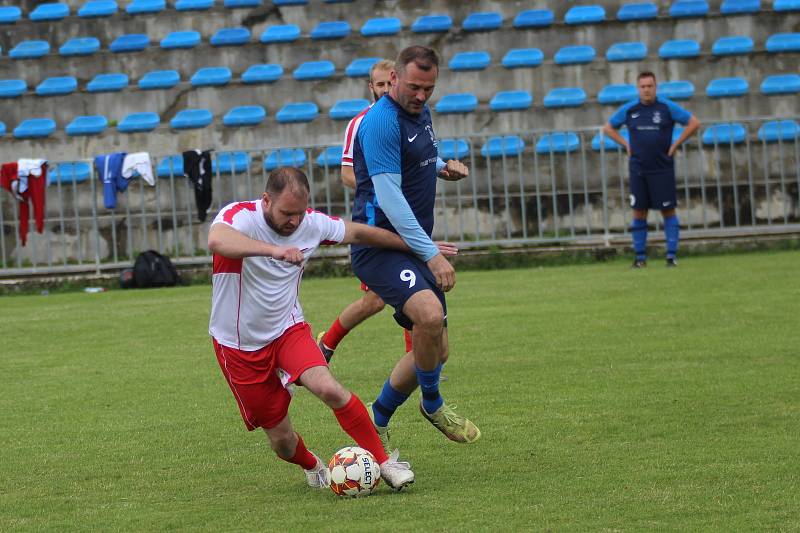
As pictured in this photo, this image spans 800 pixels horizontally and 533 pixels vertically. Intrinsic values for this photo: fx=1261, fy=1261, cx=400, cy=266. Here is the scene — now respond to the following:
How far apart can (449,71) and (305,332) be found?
561 inches

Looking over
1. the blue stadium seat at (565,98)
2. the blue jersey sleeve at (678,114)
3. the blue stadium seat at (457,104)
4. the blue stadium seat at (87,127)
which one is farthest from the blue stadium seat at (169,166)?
the blue jersey sleeve at (678,114)

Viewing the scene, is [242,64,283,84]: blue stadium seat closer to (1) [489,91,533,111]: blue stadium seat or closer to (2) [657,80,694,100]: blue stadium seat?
(1) [489,91,533,111]: blue stadium seat

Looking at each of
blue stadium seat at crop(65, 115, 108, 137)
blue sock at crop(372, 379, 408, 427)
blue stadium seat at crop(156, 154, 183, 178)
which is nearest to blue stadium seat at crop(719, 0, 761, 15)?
blue stadium seat at crop(156, 154, 183, 178)

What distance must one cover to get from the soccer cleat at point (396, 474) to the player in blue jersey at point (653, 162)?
10663mm

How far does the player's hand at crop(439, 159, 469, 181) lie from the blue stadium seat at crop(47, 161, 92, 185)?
11445mm

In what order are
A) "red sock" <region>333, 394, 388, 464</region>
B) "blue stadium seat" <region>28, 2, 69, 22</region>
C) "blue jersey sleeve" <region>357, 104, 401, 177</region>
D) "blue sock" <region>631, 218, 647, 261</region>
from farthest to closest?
"blue stadium seat" <region>28, 2, 69, 22</region> → "blue sock" <region>631, 218, 647, 261</region> → "blue jersey sleeve" <region>357, 104, 401, 177</region> → "red sock" <region>333, 394, 388, 464</region>

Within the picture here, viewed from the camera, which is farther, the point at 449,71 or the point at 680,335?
the point at 449,71

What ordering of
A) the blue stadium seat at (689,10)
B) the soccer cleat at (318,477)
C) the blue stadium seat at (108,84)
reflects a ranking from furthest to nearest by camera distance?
the blue stadium seat at (108,84), the blue stadium seat at (689,10), the soccer cleat at (318,477)

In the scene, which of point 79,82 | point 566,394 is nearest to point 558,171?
point 79,82

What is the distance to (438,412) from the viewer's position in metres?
6.20

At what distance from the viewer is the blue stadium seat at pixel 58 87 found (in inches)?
789

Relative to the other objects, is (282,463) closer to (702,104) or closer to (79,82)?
(702,104)

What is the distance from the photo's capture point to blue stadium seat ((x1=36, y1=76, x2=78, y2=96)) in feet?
65.7

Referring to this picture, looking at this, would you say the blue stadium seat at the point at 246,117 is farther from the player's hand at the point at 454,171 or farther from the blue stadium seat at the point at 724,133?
the player's hand at the point at 454,171
